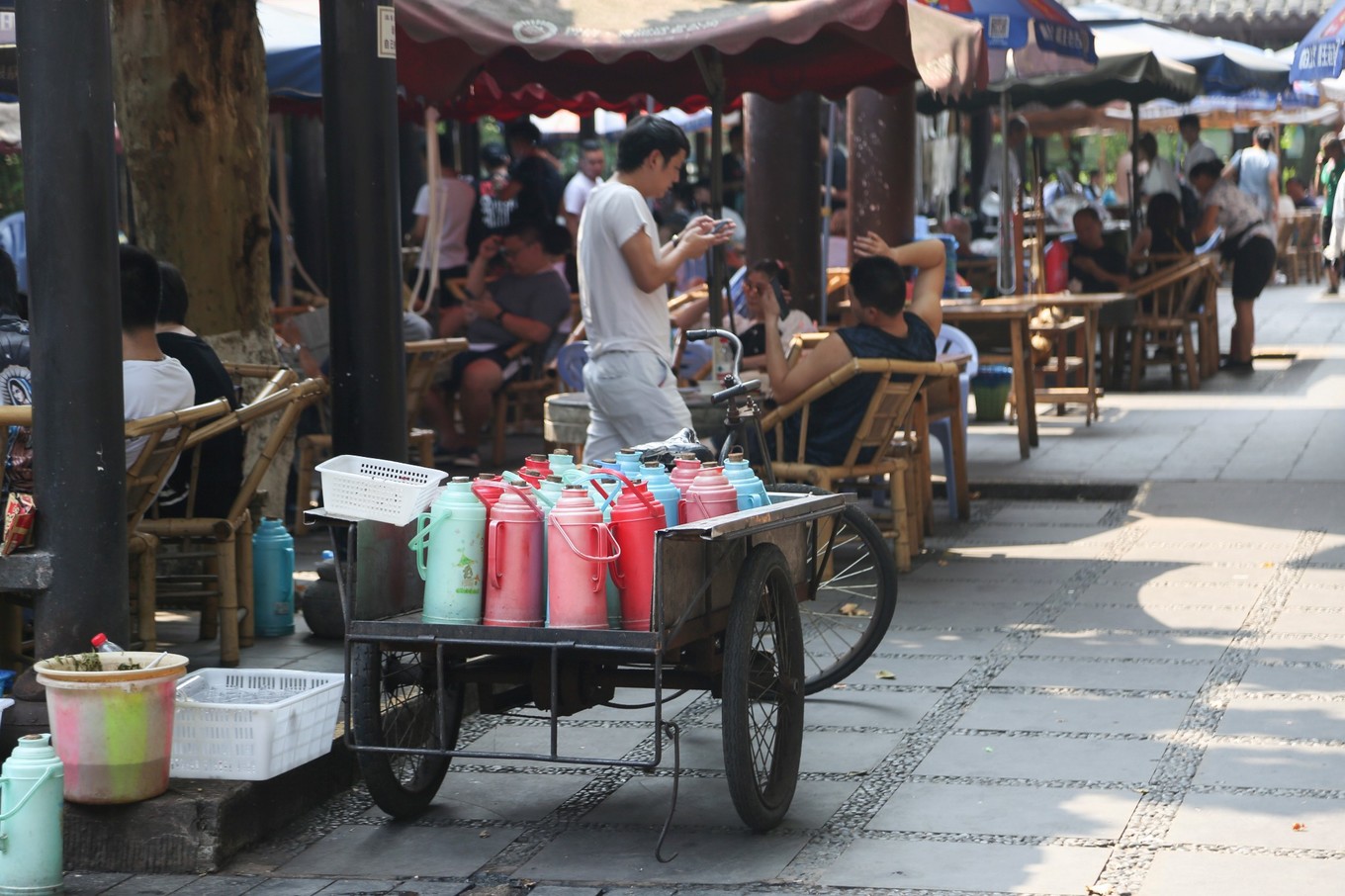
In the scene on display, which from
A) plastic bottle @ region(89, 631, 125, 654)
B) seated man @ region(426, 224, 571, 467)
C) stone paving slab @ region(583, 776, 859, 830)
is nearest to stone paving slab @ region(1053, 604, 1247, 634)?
stone paving slab @ region(583, 776, 859, 830)

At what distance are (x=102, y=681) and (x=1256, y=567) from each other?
505 centimetres

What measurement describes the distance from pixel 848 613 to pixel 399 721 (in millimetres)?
2219

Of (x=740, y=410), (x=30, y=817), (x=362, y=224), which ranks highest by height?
(x=362, y=224)

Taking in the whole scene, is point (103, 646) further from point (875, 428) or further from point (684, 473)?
point (875, 428)

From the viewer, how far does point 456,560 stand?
4.25 meters

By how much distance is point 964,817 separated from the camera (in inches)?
176

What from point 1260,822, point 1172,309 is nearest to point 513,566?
point 1260,822

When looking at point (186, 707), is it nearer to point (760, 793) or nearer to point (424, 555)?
point (424, 555)

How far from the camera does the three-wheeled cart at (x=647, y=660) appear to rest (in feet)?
13.6

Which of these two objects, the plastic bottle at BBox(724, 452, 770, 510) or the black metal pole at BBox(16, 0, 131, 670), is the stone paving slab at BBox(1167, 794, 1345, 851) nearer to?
the plastic bottle at BBox(724, 452, 770, 510)

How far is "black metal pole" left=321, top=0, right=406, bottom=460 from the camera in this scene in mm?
5566

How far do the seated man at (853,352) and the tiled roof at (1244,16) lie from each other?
18854 mm

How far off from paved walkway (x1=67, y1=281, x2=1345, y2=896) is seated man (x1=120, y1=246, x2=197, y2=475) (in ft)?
2.87

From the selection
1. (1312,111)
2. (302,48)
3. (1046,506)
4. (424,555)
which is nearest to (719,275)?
(1046,506)
